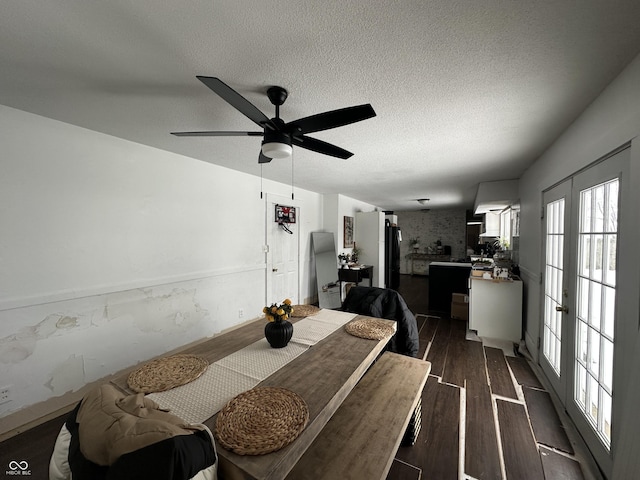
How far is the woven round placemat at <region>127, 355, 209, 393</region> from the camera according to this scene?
118 cm

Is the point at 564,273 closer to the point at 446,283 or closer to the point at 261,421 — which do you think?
the point at 261,421

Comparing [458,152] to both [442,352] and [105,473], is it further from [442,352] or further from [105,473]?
[105,473]

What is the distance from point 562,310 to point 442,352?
4.54 ft

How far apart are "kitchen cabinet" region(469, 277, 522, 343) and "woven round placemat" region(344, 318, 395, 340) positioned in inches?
85.9

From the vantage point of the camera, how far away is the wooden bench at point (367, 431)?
1.08 meters

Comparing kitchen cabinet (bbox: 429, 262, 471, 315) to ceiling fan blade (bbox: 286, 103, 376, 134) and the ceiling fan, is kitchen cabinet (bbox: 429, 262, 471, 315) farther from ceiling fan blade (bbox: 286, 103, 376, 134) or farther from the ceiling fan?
ceiling fan blade (bbox: 286, 103, 376, 134)

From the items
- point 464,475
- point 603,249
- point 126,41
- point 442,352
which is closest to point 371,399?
point 464,475

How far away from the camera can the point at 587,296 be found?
5.86 feet

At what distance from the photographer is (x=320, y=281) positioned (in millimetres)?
5172

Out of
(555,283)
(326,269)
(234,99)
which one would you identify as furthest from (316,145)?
(326,269)

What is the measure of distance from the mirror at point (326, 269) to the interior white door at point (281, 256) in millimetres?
506

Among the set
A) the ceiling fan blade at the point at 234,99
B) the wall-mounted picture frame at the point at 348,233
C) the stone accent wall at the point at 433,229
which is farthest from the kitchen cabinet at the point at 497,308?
the stone accent wall at the point at 433,229

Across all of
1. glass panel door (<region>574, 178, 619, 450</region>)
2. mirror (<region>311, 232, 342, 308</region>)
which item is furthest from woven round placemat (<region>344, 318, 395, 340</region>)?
mirror (<region>311, 232, 342, 308</region>)

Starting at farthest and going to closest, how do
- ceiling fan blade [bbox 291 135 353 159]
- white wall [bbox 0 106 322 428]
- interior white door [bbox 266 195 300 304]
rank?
1. interior white door [bbox 266 195 300 304]
2. white wall [bbox 0 106 322 428]
3. ceiling fan blade [bbox 291 135 353 159]
